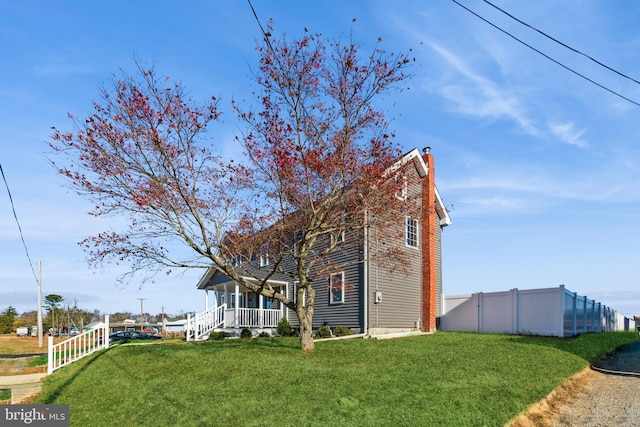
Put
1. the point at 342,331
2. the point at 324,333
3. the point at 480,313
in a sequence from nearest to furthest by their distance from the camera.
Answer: the point at 342,331 < the point at 324,333 < the point at 480,313

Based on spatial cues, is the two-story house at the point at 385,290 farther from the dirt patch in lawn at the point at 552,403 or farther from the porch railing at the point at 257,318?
the dirt patch in lawn at the point at 552,403

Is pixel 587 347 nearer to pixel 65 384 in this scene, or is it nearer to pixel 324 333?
pixel 324 333

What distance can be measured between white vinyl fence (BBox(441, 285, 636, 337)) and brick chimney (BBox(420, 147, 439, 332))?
1902 millimetres

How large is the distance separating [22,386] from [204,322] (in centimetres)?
1144

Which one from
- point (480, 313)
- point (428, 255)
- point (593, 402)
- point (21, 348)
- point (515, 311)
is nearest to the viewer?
point (593, 402)

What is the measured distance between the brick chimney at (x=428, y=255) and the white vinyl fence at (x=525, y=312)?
74.9 inches

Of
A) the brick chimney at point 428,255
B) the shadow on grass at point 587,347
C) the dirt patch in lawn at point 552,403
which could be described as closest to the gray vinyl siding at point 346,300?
the brick chimney at point 428,255

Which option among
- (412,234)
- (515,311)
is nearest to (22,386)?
(412,234)

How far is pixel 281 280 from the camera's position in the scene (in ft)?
90.8

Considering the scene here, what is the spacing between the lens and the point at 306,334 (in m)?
15.5

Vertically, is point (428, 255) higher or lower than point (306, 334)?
higher

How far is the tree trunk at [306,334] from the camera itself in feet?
50.4

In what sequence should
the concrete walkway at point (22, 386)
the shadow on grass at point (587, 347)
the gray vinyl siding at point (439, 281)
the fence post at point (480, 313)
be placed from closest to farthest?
1. the concrete walkway at point (22, 386)
2. the shadow on grass at point (587, 347)
3. the fence post at point (480, 313)
4. the gray vinyl siding at point (439, 281)

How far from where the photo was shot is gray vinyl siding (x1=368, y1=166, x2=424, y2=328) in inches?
850
